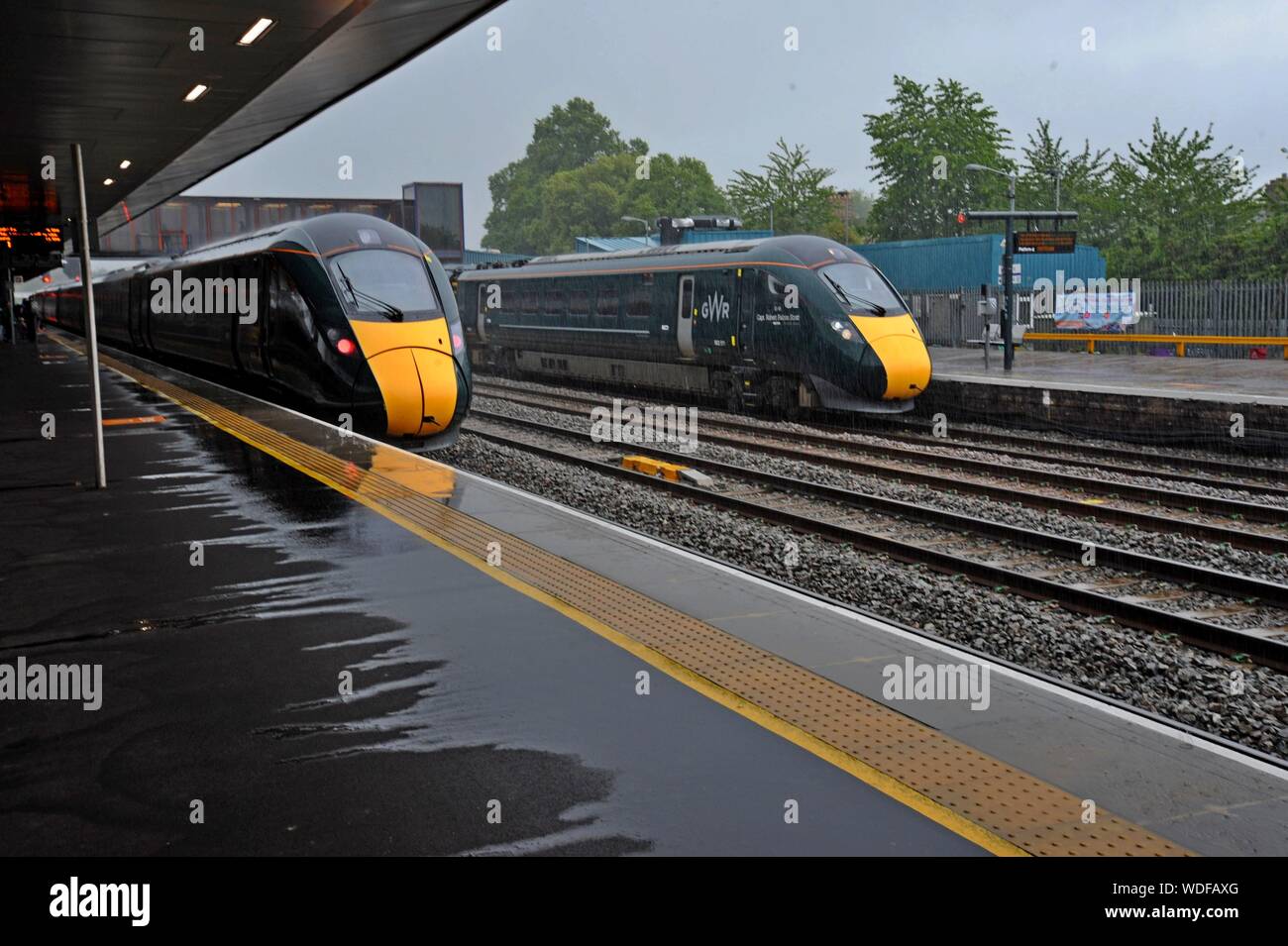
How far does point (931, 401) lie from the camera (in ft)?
72.4

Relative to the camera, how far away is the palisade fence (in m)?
28.7

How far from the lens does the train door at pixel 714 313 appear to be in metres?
20.9

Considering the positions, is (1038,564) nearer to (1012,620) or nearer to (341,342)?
(1012,620)

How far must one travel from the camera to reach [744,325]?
20.5m

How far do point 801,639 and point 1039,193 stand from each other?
68.4 m

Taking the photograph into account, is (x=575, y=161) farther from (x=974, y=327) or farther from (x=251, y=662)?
(x=251, y=662)

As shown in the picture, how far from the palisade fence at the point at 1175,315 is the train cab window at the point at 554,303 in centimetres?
946

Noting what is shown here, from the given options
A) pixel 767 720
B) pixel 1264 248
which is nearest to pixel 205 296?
pixel 767 720

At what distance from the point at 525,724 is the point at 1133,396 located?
15553mm

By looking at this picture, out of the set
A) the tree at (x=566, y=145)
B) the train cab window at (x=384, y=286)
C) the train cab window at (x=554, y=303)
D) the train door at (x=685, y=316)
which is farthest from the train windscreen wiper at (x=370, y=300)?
the tree at (x=566, y=145)

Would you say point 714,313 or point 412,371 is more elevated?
point 714,313

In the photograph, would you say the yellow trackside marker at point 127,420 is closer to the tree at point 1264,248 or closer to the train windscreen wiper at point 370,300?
Answer: the train windscreen wiper at point 370,300

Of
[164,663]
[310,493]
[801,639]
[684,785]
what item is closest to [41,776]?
[164,663]

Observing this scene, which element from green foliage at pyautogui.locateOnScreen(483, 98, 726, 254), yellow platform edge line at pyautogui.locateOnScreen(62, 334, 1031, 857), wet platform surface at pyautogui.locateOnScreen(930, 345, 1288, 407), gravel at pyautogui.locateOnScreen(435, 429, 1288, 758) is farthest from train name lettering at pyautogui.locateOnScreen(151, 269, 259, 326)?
green foliage at pyautogui.locateOnScreen(483, 98, 726, 254)
